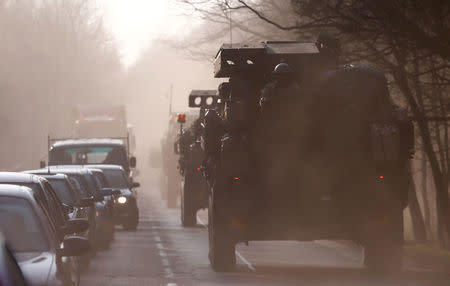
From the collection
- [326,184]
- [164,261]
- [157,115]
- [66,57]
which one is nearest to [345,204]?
[326,184]

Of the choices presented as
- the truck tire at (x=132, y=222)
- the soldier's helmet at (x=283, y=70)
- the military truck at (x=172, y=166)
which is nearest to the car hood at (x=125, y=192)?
the truck tire at (x=132, y=222)

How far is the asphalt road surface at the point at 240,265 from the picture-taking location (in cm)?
1953

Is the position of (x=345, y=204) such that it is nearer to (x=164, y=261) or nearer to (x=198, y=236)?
(x=164, y=261)

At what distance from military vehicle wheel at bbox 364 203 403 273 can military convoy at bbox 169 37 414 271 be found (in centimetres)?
1

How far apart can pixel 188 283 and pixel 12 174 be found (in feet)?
22.9

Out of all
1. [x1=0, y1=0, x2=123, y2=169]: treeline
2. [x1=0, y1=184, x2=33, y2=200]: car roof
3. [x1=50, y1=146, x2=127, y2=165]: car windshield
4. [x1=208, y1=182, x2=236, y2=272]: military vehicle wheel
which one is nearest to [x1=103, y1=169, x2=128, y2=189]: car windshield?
[x1=50, y1=146, x2=127, y2=165]: car windshield

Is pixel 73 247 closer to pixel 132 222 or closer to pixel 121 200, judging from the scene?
pixel 121 200

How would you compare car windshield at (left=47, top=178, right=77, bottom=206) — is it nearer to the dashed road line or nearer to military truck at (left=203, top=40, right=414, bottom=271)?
military truck at (left=203, top=40, right=414, bottom=271)

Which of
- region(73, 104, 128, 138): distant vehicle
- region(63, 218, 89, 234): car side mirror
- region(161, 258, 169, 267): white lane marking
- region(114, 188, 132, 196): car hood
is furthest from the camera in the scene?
region(73, 104, 128, 138): distant vehicle

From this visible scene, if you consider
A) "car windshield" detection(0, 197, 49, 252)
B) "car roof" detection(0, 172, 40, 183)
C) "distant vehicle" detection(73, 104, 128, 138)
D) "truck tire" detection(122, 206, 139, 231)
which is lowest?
"truck tire" detection(122, 206, 139, 231)

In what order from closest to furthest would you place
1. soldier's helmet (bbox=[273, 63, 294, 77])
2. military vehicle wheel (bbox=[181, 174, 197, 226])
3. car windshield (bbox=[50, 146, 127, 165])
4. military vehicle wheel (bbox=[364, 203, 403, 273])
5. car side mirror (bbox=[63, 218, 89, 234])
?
car side mirror (bbox=[63, 218, 89, 234])
soldier's helmet (bbox=[273, 63, 294, 77])
military vehicle wheel (bbox=[364, 203, 403, 273])
military vehicle wheel (bbox=[181, 174, 197, 226])
car windshield (bbox=[50, 146, 127, 165])

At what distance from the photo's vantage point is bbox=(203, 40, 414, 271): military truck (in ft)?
64.0

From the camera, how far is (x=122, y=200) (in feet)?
114

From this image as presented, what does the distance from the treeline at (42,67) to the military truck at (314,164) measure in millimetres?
75453
